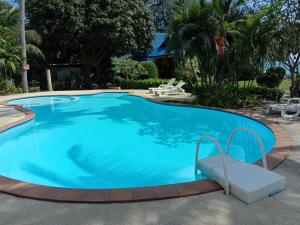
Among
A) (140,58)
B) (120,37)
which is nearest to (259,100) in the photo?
(120,37)

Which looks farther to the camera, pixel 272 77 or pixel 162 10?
pixel 162 10

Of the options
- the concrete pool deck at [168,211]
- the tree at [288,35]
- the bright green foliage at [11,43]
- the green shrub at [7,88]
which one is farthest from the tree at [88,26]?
the concrete pool deck at [168,211]

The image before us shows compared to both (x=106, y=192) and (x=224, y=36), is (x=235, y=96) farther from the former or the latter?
(x=106, y=192)

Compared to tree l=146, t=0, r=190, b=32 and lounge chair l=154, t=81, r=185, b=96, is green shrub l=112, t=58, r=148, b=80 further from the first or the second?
tree l=146, t=0, r=190, b=32

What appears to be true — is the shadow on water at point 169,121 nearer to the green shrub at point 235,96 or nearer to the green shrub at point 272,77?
the green shrub at point 235,96

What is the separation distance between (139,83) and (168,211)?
19.9m

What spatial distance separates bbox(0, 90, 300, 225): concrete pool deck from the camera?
11.0 feet

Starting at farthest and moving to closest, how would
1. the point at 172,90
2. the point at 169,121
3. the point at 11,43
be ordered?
the point at 11,43, the point at 172,90, the point at 169,121

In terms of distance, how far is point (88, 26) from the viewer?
24.0 meters

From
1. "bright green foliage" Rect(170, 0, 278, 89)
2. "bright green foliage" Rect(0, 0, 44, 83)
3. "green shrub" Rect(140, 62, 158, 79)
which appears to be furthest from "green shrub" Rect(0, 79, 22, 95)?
"bright green foliage" Rect(170, 0, 278, 89)

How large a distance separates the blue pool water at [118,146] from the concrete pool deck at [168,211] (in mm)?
1835

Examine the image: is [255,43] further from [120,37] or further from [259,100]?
[120,37]

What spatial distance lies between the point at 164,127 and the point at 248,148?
3.60 meters

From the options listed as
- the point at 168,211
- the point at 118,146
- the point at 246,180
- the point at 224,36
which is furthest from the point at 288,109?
the point at 168,211
